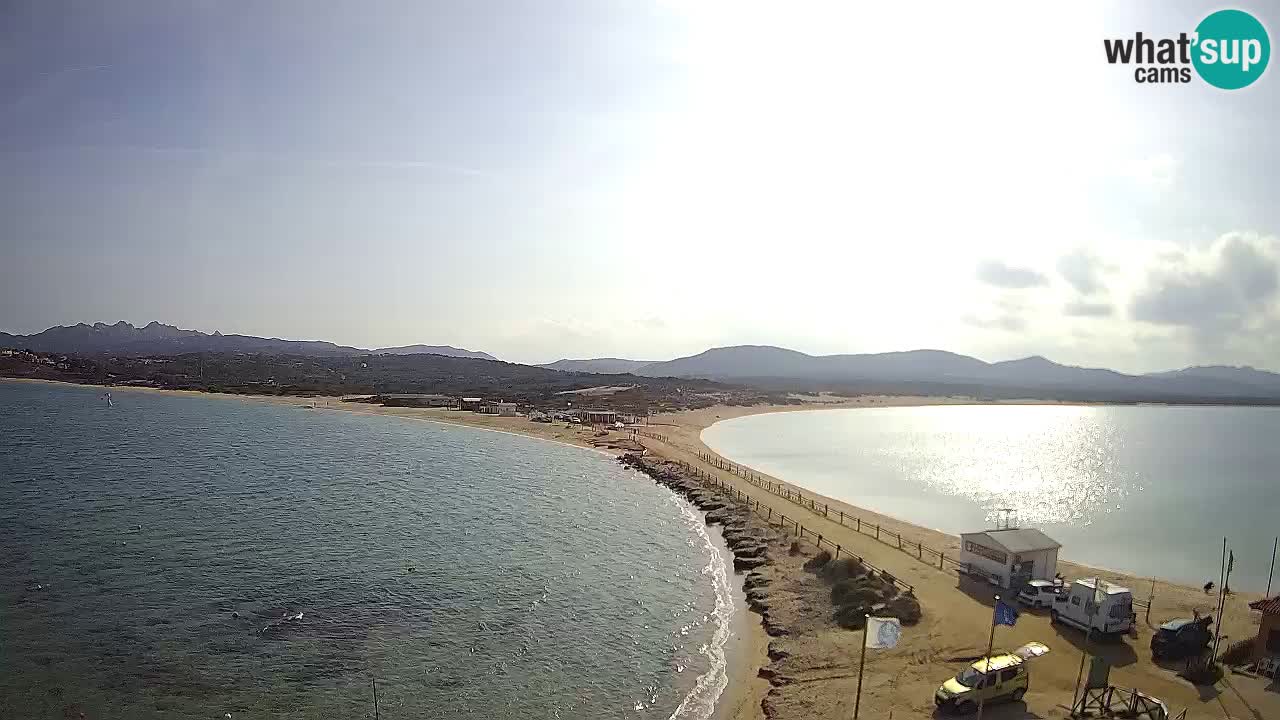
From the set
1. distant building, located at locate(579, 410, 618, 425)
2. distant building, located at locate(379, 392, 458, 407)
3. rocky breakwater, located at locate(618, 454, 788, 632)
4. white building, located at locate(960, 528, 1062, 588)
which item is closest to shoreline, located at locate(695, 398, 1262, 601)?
white building, located at locate(960, 528, 1062, 588)

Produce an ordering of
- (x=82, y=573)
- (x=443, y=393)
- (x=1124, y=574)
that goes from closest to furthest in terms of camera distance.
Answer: (x=82, y=573), (x=1124, y=574), (x=443, y=393)

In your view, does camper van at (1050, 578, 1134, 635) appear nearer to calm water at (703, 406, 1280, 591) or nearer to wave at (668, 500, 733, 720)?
wave at (668, 500, 733, 720)

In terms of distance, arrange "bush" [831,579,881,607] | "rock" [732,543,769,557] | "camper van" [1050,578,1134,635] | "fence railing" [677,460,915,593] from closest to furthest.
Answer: "camper van" [1050,578,1134,635]
"bush" [831,579,881,607]
"fence railing" [677,460,915,593]
"rock" [732,543,769,557]

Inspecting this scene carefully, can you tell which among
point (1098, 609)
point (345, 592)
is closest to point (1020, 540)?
point (1098, 609)

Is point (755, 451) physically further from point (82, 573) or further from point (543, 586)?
point (82, 573)

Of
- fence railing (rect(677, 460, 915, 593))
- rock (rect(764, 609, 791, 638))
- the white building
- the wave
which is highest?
the white building

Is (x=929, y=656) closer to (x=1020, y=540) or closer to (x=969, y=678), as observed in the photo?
(x=969, y=678)

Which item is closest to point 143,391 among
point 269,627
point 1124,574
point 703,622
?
point 269,627
